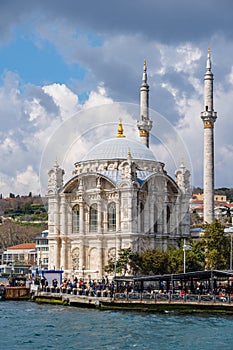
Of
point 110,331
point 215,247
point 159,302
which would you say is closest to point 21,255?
point 215,247

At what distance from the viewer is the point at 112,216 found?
256 feet

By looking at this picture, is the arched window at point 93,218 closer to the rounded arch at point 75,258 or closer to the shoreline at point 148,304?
the rounded arch at point 75,258

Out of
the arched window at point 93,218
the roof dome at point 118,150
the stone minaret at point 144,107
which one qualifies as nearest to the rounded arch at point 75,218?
the arched window at point 93,218

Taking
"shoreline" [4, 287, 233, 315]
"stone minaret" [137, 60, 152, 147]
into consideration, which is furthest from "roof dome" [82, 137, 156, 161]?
"shoreline" [4, 287, 233, 315]

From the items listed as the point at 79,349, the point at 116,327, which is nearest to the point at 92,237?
the point at 116,327

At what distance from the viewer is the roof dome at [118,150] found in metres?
82.3

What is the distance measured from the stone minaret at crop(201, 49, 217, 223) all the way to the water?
102ft

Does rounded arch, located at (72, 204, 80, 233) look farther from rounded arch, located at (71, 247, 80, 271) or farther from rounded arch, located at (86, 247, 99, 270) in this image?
rounded arch, located at (86, 247, 99, 270)

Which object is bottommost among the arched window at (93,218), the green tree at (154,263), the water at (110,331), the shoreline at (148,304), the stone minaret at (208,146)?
the water at (110,331)

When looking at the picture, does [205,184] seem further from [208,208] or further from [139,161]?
[139,161]

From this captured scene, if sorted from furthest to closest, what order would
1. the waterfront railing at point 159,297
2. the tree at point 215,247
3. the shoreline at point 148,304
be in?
the tree at point 215,247 → the waterfront railing at point 159,297 → the shoreline at point 148,304

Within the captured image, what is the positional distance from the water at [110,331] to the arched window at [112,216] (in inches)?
1038

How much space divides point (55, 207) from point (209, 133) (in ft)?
58.4

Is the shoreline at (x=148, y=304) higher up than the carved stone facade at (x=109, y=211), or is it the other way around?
the carved stone facade at (x=109, y=211)
